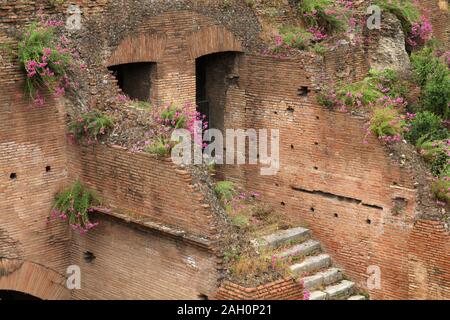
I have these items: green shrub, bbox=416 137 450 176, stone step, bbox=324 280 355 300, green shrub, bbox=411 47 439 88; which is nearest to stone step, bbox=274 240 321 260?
stone step, bbox=324 280 355 300

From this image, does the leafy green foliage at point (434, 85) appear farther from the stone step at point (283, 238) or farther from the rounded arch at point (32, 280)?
the rounded arch at point (32, 280)

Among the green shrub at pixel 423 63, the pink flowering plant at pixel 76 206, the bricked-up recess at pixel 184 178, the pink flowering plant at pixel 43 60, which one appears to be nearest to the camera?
the bricked-up recess at pixel 184 178

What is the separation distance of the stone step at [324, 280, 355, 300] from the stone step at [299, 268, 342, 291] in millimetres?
84

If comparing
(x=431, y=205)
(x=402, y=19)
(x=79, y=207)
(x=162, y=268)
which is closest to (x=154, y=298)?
(x=162, y=268)

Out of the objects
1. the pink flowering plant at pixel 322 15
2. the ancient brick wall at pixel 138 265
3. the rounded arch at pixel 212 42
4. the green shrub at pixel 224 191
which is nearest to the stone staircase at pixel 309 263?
the green shrub at pixel 224 191

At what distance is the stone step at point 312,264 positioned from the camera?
1455 cm

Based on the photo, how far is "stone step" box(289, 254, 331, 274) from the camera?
14.6 metres

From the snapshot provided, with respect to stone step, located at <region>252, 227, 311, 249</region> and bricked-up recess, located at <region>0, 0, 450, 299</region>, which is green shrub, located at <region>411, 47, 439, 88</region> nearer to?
bricked-up recess, located at <region>0, 0, 450, 299</region>

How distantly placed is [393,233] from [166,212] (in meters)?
3.14

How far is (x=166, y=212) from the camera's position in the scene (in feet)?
44.1

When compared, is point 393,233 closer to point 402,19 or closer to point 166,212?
point 166,212

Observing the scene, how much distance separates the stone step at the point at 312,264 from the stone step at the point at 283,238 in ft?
1.19

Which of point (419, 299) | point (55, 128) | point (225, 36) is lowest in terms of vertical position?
point (419, 299)

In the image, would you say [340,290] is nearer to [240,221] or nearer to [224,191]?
[240,221]
